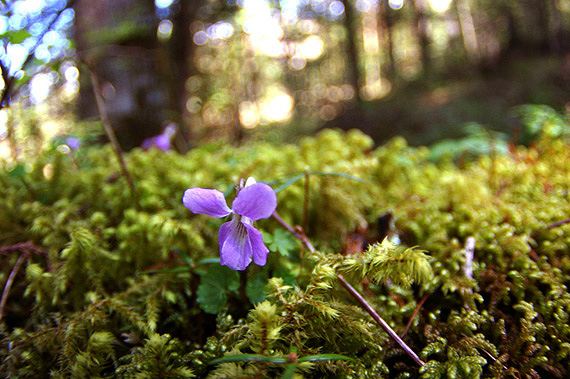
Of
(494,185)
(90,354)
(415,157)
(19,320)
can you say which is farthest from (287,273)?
(494,185)

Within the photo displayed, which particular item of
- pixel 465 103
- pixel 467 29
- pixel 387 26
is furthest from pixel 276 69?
pixel 465 103

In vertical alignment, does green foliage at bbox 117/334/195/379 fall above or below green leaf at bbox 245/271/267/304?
below

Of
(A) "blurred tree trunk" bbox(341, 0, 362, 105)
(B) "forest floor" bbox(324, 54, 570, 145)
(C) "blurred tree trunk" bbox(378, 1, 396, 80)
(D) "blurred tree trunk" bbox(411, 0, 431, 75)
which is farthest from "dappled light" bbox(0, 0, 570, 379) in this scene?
(C) "blurred tree trunk" bbox(378, 1, 396, 80)

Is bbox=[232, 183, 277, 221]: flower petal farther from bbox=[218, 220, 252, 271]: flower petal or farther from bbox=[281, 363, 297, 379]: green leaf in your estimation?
bbox=[281, 363, 297, 379]: green leaf

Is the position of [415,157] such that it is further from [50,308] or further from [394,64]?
[394,64]

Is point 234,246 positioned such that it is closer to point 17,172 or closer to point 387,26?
point 17,172

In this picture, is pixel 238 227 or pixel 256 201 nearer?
pixel 256 201

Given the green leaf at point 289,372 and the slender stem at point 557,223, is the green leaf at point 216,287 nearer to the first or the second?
the green leaf at point 289,372
